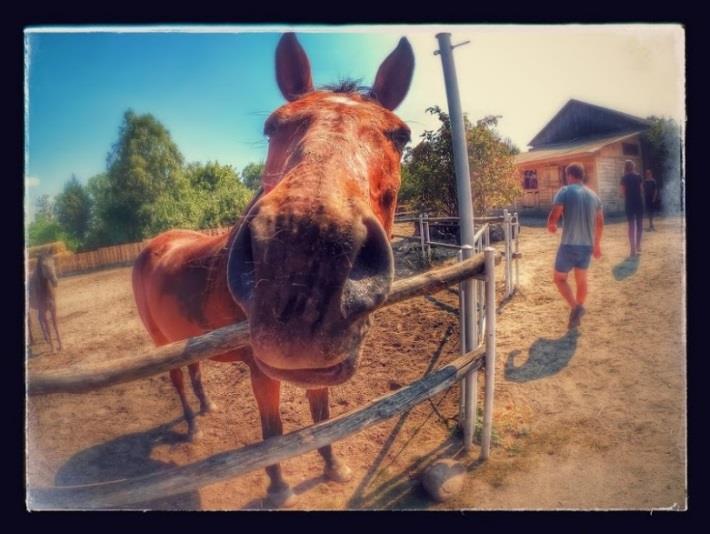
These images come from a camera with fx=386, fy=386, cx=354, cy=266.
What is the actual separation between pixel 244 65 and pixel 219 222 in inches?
44.4

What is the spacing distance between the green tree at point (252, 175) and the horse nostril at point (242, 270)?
121 centimetres

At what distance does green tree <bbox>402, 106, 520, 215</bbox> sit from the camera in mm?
2422

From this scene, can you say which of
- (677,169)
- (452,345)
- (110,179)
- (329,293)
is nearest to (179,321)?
(110,179)

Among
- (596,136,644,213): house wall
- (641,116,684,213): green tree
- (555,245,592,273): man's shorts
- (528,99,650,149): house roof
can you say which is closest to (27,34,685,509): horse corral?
(555,245,592,273): man's shorts

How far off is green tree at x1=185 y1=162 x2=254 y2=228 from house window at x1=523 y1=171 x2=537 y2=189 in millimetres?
→ 1776

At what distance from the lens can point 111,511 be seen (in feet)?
7.55

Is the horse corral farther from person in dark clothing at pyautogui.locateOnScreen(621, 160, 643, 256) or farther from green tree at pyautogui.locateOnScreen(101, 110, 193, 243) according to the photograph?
green tree at pyautogui.locateOnScreen(101, 110, 193, 243)

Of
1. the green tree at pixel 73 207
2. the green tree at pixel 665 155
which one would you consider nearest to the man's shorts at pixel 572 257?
the green tree at pixel 665 155

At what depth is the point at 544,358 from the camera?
279 cm

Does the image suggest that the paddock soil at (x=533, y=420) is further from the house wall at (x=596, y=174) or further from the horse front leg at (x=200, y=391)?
the horse front leg at (x=200, y=391)

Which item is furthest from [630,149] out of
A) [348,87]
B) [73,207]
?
[73,207]

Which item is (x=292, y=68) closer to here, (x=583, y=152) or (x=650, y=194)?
(x=583, y=152)

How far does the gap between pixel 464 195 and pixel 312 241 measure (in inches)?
60.4

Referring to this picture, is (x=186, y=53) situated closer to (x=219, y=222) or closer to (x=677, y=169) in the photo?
(x=219, y=222)
